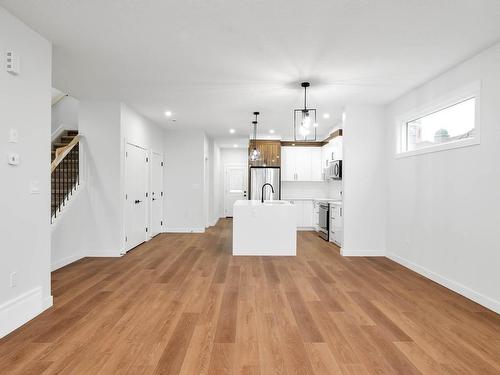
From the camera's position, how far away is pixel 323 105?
5.22 metres

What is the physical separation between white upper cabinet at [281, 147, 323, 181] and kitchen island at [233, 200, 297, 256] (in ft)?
10.4

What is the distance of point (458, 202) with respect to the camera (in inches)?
136

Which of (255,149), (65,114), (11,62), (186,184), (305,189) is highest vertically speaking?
(65,114)

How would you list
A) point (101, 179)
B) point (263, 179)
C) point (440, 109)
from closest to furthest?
1. point (440, 109)
2. point (101, 179)
3. point (263, 179)

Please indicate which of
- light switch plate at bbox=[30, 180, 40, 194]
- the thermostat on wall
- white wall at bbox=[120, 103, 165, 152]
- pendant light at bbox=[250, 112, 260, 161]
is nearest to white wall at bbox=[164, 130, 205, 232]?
white wall at bbox=[120, 103, 165, 152]

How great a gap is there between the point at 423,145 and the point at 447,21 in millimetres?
2102

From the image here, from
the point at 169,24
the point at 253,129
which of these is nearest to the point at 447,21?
the point at 169,24

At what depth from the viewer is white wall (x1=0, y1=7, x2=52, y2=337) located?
2.43 m

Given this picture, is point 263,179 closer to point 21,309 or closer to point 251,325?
point 251,325

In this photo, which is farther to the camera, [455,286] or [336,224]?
[336,224]

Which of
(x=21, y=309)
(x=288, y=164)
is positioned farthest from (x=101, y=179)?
(x=288, y=164)

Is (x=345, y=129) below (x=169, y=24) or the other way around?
below

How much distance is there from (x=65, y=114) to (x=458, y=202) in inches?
328

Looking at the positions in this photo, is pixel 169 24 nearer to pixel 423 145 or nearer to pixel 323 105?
pixel 323 105
